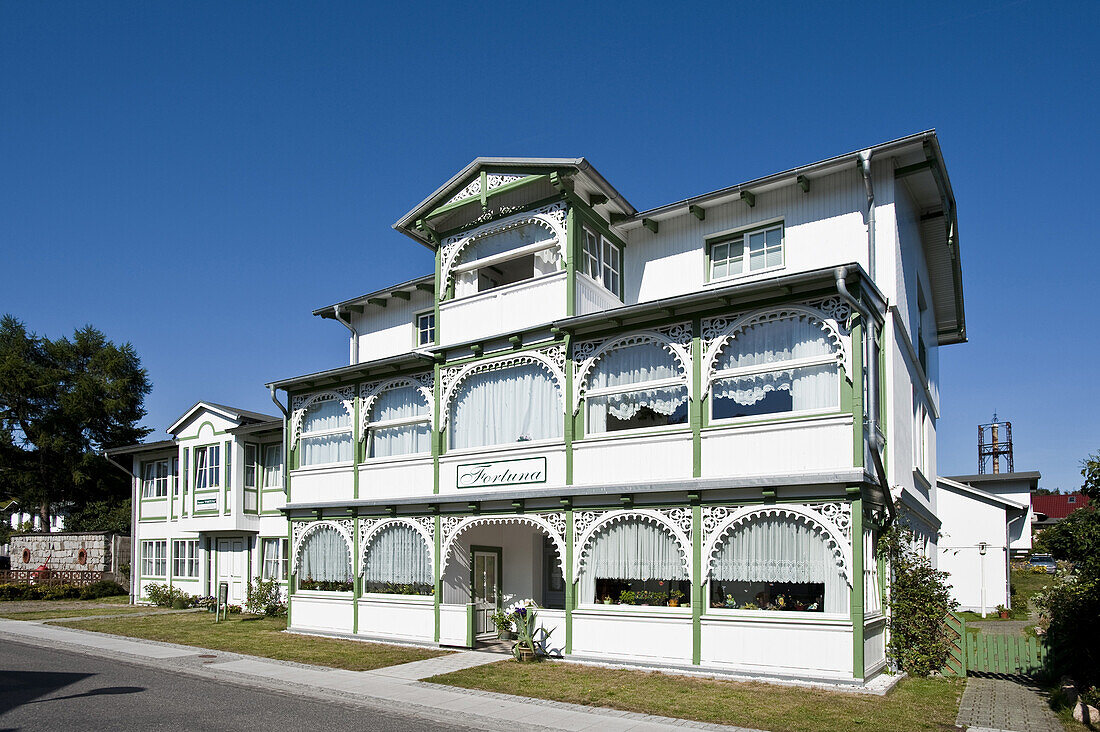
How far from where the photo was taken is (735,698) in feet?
39.5

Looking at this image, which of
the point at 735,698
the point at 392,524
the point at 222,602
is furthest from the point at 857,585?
the point at 222,602

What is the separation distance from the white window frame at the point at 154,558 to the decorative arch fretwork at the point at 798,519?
22.8m

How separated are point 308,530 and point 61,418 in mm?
32968

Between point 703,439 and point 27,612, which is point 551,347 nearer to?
point 703,439

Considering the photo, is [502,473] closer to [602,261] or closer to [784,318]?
[602,261]

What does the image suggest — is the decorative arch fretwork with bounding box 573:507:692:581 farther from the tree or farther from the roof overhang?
the tree

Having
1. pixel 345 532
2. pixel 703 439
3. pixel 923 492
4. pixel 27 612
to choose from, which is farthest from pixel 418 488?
pixel 27 612

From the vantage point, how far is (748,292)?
47.3 ft

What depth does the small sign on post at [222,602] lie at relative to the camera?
24062 millimetres

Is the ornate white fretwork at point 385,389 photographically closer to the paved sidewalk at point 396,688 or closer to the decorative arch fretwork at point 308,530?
the decorative arch fretwork at point 308,530

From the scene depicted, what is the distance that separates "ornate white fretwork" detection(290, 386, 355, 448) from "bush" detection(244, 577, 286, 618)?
5783mm

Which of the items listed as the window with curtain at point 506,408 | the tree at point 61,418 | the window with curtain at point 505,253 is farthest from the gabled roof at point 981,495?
the tree at point 61,418

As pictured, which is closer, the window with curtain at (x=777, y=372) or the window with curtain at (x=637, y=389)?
the window with curtain at (x=777, y=372)

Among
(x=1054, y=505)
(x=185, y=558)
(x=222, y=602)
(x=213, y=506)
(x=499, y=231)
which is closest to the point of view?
(x=499, y=231)
